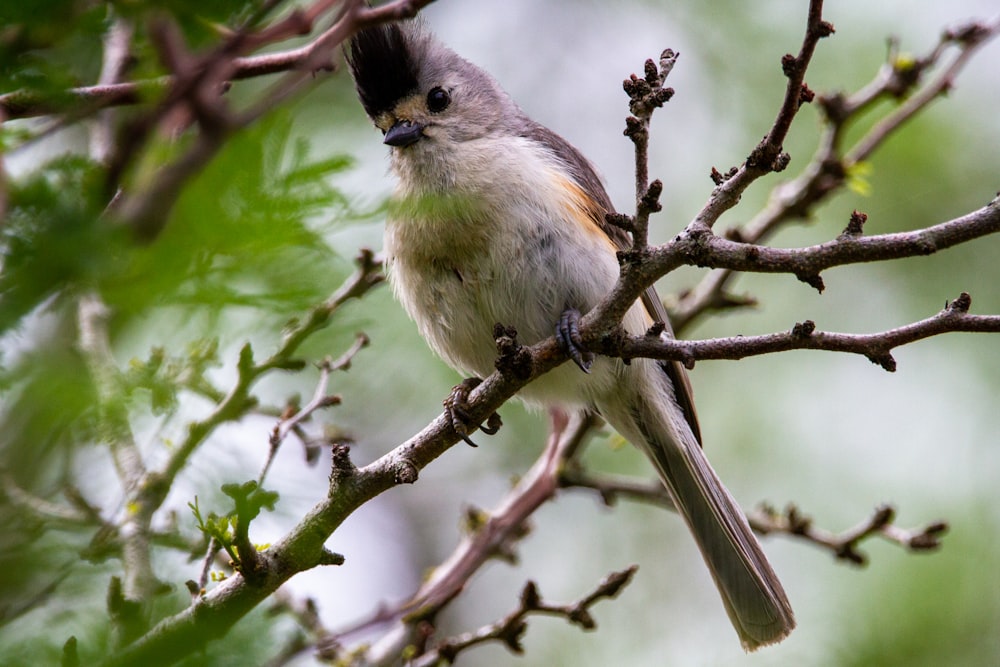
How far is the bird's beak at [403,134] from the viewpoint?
147 inches

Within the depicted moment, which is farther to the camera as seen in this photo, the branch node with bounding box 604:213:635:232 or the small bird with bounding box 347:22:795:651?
the small bird with bounding box 347:22:795:651

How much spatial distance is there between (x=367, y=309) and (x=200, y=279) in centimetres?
189

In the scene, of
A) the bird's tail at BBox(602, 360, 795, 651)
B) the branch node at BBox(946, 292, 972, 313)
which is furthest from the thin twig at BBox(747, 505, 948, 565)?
the branch node at BBox(946, 292, 972, 313)

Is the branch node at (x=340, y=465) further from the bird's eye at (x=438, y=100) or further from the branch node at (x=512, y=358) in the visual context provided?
the bird's eye at (x=438, y=100)

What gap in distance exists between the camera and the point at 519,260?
3477 mm

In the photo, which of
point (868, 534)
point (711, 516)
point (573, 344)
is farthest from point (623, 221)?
point (868, 534)

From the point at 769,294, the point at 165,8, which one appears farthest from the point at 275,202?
the point at 769,294

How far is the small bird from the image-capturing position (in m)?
3.50

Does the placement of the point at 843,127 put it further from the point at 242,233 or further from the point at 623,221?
the point at 242,233

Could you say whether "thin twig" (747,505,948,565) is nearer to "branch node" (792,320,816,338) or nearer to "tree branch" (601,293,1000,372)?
"tree branch" (601,293,1000,372)

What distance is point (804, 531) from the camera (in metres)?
3.91

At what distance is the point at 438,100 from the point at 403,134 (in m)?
0.28

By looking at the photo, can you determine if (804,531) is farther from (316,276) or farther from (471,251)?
(316,276)

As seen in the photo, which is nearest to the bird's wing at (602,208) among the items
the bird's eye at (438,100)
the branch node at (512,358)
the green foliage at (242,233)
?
the bird's eye at (438,100)
